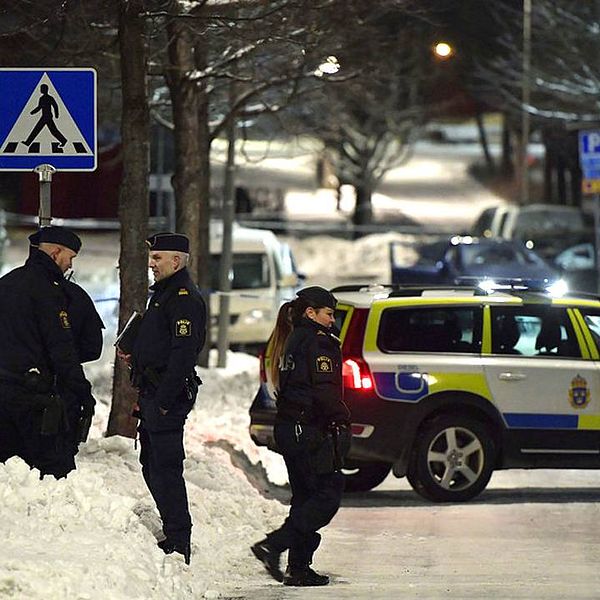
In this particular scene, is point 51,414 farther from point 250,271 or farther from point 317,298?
point 250,271

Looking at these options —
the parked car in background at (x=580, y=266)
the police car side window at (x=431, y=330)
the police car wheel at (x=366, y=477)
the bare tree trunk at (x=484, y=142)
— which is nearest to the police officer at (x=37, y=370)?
the police car side window at (x=431, y=330)

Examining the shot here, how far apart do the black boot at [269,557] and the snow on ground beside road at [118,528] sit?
69 millimetres

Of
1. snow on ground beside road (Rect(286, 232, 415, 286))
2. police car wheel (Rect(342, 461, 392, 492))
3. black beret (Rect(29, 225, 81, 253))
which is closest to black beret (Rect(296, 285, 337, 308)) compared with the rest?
black beret (Rect(29, 225, 81, 253))

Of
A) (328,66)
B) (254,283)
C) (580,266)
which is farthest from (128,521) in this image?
(580,266)

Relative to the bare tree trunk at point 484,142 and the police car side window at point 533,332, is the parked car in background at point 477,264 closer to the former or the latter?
the police car side window at point 533,332

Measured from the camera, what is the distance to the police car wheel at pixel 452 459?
39.7 ft

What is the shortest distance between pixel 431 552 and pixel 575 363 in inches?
113

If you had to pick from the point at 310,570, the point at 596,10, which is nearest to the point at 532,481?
the point at 310,570

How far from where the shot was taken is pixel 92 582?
6.86m

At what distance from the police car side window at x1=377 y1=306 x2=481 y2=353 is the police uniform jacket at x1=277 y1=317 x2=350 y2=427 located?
9.49 feet

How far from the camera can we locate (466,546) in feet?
33.5

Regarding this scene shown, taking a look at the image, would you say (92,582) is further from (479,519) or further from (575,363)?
(575,363)

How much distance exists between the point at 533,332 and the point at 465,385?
0.81 meters

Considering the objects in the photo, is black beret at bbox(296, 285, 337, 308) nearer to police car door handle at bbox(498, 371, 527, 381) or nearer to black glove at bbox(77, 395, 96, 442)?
black glove at bbox(77, 395, 96, 442)
